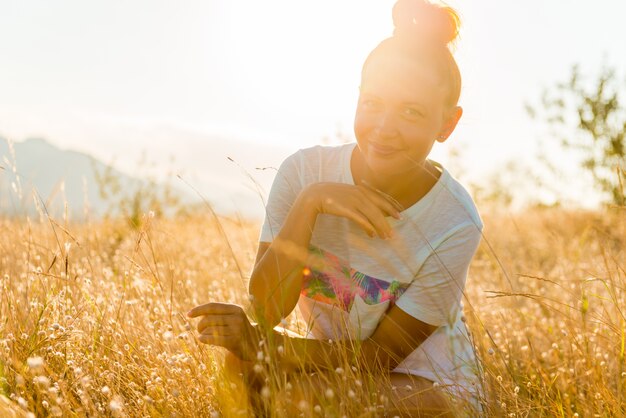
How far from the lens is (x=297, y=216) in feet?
8.71

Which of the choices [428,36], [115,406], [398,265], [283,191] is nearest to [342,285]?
[398,265]

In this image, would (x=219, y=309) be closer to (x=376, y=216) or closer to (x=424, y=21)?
(x=376, y=216)

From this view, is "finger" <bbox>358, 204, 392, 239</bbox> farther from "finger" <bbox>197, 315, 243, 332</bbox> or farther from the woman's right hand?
"finger" <bbox>197, 315, 243, 332</bbox>

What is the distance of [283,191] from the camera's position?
3055 mm

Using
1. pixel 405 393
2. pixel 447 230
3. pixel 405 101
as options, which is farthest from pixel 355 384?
pixel 405 101

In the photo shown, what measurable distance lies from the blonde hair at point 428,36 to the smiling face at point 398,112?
0.17 feet

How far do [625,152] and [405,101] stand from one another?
7949mm

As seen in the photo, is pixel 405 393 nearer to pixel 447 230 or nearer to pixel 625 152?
pixel 447 230

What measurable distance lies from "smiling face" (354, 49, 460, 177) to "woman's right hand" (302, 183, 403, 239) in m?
0.21

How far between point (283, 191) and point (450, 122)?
0.83 meters

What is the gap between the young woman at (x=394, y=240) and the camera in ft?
8.54

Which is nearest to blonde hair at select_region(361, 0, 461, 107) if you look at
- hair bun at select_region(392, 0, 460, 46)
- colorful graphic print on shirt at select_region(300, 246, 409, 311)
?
hair bun at select_region(392, 0, 460, 46)

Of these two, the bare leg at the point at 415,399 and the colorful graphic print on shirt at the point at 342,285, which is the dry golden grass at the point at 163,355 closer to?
the bare leg at the point at 415,399

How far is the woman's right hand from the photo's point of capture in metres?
2.50
